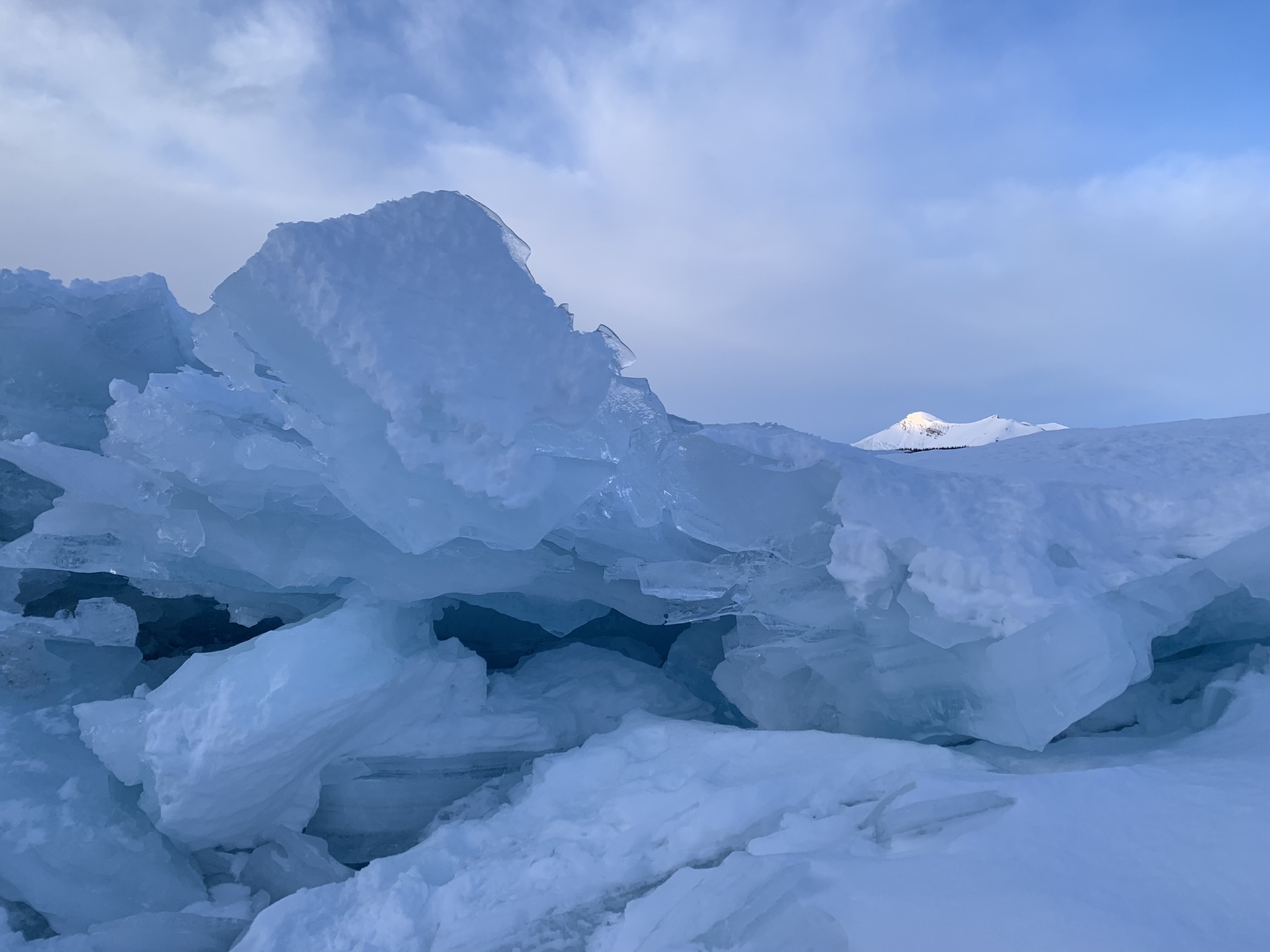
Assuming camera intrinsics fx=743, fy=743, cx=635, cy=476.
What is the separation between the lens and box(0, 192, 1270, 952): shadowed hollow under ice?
241 centimetres

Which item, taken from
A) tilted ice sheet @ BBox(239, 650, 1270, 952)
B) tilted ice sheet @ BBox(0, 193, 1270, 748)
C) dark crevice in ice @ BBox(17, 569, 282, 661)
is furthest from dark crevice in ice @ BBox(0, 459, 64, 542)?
tilted ice sheet @ BBox(239, 650, 1270, 952)

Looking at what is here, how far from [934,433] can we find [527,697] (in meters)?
46.0

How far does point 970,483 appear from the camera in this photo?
3.05m

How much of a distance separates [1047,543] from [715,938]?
6.10ft

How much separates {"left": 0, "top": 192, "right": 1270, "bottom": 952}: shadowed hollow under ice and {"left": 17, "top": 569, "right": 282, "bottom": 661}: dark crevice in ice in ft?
0.62

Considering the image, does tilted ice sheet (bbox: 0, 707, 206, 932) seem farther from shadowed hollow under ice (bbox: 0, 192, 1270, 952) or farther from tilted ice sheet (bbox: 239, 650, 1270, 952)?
tilted ice sheet (bbox: 239, 650, 1270, 952)

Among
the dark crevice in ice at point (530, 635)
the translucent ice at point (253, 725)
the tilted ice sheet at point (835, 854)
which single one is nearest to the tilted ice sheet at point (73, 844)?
the translucent ice at point (253, 725)

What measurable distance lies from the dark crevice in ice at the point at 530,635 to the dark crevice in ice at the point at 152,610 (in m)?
1.09

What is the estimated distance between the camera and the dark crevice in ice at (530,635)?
15.6 feet

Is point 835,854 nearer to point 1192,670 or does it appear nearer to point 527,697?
point 527,697

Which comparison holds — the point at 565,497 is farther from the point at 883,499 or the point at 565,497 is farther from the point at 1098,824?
the point at 1098,824

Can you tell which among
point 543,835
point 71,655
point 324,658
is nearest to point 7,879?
point 71,655

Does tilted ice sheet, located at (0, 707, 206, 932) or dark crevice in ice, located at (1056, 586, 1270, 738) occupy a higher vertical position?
dark crevice in ice, located at (1056, 586, 1270, 738)

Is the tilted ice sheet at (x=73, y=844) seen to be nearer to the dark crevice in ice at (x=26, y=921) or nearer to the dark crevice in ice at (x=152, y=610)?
the dark crevice in ice at (x=26, y=921)
